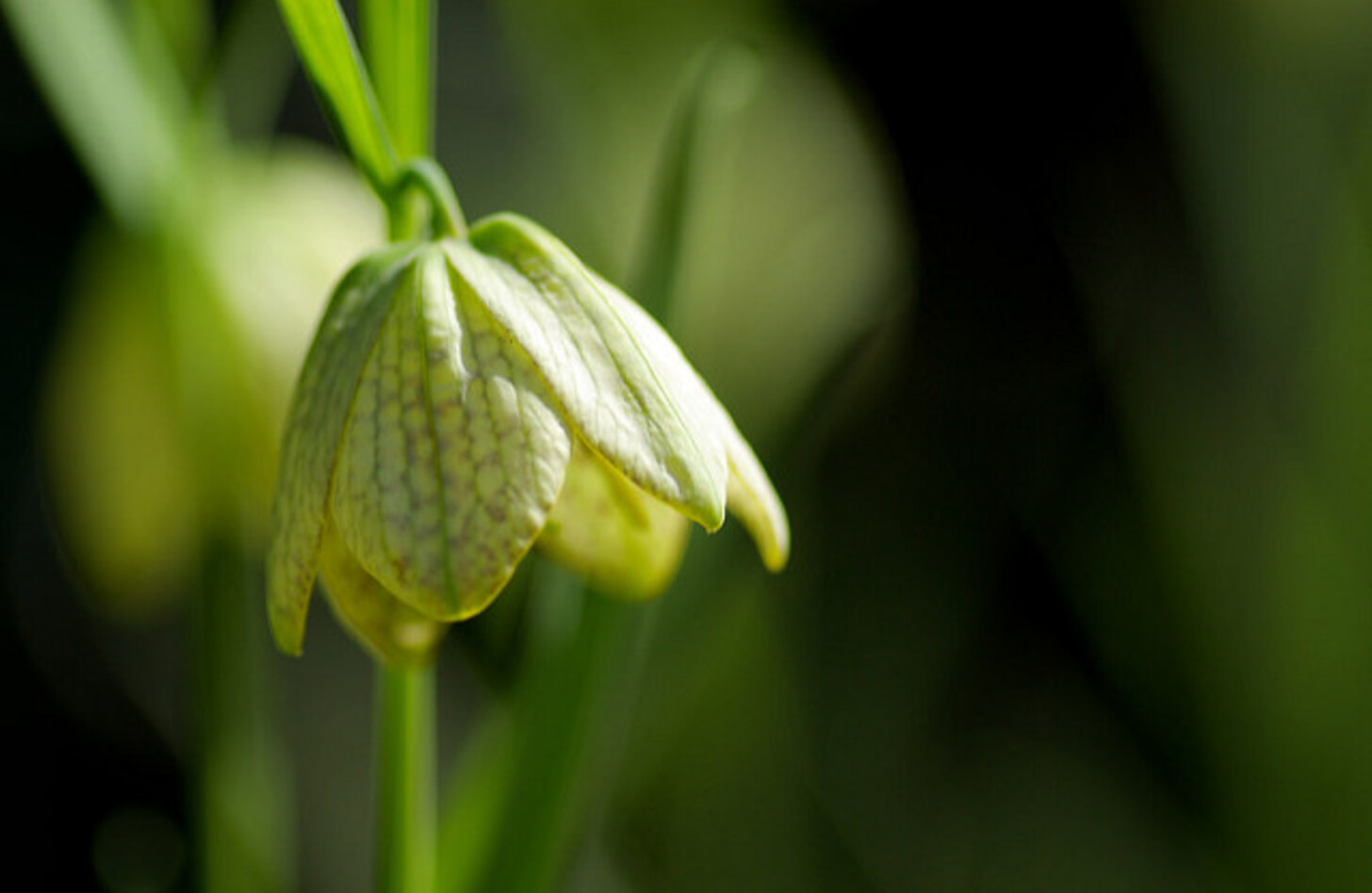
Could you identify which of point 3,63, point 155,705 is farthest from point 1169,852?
point 3,63

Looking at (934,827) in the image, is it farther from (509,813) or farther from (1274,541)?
(509,813)

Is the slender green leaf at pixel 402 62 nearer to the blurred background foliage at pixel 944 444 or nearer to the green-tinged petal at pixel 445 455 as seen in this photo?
the green-tinged petal at pixel 445 455

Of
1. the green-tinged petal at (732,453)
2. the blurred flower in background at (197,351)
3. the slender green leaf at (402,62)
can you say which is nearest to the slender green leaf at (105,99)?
the blurred flower in background at (197,351)

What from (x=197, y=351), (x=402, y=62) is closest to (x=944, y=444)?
(x=197, y=351)

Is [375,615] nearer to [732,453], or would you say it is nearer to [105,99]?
[732,453]

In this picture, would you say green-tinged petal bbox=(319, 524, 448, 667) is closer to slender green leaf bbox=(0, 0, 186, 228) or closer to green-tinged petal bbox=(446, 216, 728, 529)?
green-tinged petal bbox=(446, 216, 728, 529)

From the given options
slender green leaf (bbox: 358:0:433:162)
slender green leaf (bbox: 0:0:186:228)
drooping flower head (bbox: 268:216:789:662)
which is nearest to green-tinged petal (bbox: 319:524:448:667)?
drooping flower head (bbox: 268:216:789:662)
